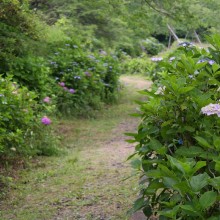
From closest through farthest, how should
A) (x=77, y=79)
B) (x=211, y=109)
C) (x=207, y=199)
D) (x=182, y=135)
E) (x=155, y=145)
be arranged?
(x=207, y=199) → (x=211, y=109) → (x=155, y=145) → (x=182, y=135) → (x=77, y=79)

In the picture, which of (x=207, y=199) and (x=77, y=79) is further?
(x=77, y=79)

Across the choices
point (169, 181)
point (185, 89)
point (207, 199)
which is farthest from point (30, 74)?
point (207, 199)

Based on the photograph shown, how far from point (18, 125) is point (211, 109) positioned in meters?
3.51

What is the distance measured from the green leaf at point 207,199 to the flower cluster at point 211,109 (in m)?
0.46

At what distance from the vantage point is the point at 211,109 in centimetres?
201

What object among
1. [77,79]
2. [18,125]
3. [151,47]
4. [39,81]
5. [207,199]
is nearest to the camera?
[207,199]

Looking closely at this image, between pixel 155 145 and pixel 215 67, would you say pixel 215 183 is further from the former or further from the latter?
pixel 215 67

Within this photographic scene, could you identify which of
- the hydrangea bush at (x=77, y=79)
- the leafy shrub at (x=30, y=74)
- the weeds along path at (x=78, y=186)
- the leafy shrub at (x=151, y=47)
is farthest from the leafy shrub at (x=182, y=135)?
the leafy shrub at (x=151, y=47)

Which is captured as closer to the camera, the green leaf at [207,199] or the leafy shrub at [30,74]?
the green leaf at [207,199]

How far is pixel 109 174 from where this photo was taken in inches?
188

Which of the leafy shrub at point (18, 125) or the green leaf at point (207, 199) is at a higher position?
the green leaf at point (207, 199)

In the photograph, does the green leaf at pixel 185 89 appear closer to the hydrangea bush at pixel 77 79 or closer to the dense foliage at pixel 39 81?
the dense foliage at pixel 39 81

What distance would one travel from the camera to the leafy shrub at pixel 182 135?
1752 millimetres

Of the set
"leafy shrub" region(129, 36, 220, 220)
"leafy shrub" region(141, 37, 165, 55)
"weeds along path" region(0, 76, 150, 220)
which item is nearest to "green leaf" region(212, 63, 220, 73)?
"leafy shrub" region(129, 36, 220, 220)
